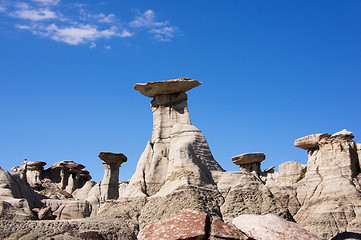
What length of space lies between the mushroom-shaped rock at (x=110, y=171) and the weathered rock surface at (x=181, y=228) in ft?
80.9

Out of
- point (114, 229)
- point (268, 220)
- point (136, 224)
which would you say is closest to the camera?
point (268, 220)

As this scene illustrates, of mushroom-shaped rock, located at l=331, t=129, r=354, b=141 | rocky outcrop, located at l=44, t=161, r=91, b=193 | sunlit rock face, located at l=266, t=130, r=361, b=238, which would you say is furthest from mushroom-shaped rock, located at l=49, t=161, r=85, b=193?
mushroom-shaped rock, located at l=331, t=129, r=354, b=141

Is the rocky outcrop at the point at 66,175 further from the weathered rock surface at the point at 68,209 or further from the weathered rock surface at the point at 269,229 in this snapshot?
the weathered rock surface at the point at 269,229

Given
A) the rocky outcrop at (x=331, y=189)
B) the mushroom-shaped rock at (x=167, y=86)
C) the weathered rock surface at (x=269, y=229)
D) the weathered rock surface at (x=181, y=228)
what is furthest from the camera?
the rocky outcrop at (x=331, y=189)

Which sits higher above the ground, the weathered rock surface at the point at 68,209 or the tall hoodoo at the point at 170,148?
the tall hoodoo at the point at 170,148

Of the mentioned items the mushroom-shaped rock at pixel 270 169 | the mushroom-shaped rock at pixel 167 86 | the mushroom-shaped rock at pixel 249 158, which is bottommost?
the mushroom-shaped rock at pixel 270 169

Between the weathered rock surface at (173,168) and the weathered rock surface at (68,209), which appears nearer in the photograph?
the weathered rock surface at (173,168)

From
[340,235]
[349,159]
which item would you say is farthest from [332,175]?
[340,235]

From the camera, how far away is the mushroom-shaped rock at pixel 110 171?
38.6 m

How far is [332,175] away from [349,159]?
1579mm

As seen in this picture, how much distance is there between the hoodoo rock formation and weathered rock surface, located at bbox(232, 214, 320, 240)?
3cm

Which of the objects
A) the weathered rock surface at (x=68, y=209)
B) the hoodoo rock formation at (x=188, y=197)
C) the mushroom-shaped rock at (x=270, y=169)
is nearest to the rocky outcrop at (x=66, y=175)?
the hoodoo rock formation at (x=188, y=197)

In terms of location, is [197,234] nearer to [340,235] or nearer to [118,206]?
[118,206]

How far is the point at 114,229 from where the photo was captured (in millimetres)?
20594
